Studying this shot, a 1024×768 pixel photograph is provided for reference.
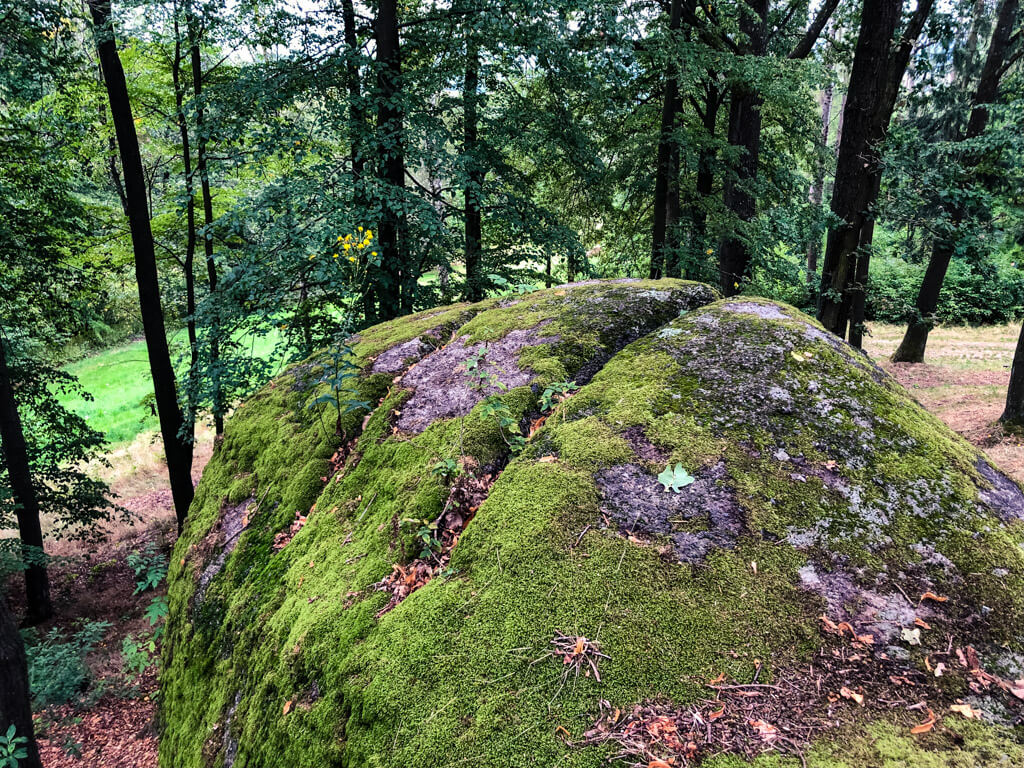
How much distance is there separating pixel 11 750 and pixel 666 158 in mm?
10314

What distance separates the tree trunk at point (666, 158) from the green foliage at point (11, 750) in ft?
30.4

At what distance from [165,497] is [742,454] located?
15.6 m

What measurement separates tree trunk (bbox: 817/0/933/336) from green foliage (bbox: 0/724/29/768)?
8.16 metres

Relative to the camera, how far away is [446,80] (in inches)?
297

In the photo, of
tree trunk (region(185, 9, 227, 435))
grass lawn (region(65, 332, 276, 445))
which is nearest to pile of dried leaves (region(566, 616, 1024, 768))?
tree trunk (region(185, 9, 227, 435))

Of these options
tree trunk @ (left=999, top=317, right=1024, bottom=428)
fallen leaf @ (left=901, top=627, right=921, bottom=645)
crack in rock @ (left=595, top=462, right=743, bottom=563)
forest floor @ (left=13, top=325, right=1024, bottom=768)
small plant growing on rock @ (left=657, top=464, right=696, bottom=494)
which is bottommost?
forest floor @ (left=13, top=325, right=1024, bottom=768)

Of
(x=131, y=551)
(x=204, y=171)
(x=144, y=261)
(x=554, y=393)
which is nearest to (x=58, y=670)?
(x=131, y=551)

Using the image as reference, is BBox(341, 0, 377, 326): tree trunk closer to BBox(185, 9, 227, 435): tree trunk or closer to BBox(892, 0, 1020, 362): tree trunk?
BBox(185, 9, 227, 435): tree trunk

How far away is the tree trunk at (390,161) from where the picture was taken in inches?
266

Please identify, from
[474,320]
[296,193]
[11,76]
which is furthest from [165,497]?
[474,320]

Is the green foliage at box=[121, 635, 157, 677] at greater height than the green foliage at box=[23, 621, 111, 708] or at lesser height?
greater

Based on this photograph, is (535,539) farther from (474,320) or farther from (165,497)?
(165,497)

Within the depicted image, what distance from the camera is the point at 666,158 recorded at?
347 inches

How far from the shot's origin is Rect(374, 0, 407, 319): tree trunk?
22.2 ft
